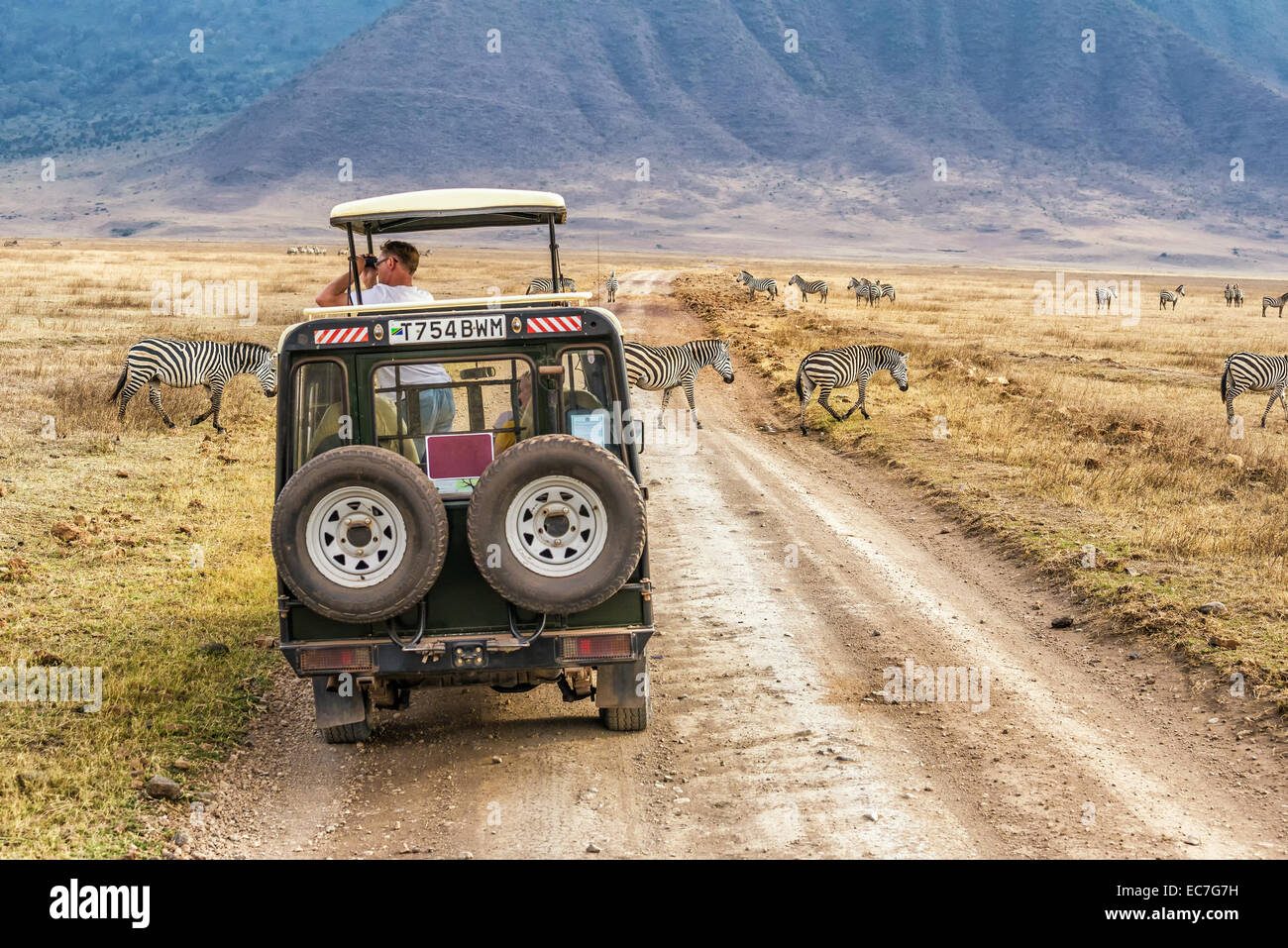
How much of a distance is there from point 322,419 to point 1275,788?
5698mm

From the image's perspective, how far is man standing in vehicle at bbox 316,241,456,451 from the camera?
23.0 ft

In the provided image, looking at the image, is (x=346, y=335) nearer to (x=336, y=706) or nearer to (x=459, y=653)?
(x=459, y=653)

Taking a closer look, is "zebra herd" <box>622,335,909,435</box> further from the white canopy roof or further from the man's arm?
the white canopy roof

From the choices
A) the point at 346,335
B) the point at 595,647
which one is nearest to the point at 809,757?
the point at 595,647

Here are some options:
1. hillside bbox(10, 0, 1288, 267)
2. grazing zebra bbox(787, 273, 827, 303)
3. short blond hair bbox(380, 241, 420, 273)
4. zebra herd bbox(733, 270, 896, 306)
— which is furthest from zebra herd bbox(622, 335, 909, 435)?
hillside bbox(10, 0, 1288, 267)

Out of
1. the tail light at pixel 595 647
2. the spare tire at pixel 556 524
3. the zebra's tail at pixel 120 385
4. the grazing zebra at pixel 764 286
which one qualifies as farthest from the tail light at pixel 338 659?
the grazing zebra at pixel 764 286

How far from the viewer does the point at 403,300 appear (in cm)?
810

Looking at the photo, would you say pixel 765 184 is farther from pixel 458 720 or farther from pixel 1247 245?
pixel 458 720

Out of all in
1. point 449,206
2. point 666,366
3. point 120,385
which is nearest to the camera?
point 449,206

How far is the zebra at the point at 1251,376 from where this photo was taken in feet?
69.7

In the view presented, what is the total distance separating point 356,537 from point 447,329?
1268 millimetres

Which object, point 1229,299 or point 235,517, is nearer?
point 235,517

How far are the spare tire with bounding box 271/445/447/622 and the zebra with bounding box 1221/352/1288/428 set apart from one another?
59.8 ft
